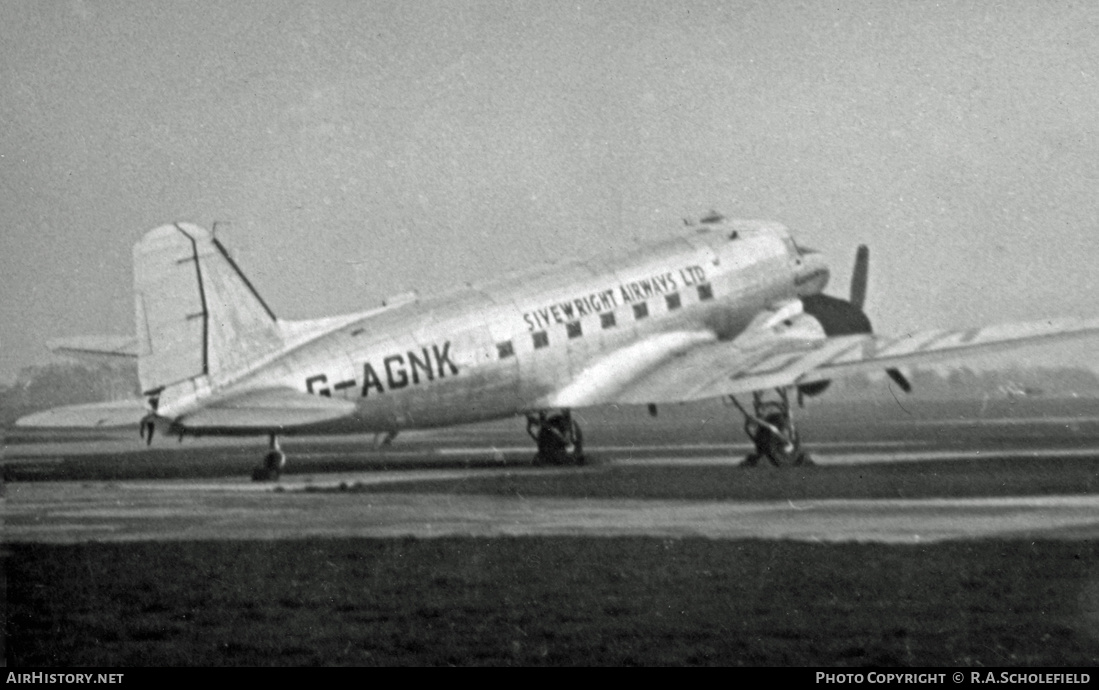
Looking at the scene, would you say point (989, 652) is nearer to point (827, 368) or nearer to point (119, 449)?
point (827, 368)

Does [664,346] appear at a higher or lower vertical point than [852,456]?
higher

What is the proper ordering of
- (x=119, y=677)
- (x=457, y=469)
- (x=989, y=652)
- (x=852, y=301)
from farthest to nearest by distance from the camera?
(x=852, y=301) < (x=457, y=469) < (x=989, y=652) < (x=119, y=677)

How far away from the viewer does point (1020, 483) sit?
28547mm

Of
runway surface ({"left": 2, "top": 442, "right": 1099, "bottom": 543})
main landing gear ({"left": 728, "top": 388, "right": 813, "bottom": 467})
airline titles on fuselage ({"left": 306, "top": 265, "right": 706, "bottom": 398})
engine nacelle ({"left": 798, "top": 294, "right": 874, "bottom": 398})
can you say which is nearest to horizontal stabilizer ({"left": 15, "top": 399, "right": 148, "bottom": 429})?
runway surface ({"left": 2, "top": 442, "right": 1099, "bottom": 543})

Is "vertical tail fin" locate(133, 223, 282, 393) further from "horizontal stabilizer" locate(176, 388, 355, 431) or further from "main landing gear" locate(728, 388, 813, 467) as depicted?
"main landing gear" locate(728, 388, 813, 467)

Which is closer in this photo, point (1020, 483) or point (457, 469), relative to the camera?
point (1020, 483)

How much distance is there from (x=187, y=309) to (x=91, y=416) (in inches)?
110

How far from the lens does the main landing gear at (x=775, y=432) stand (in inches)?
1361

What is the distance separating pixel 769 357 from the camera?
3562 cm

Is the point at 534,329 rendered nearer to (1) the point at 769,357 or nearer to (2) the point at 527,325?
(2) the point at 527,325

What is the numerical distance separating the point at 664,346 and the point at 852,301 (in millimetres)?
8561

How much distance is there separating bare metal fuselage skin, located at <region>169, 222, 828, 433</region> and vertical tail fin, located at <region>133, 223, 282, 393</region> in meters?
0.78

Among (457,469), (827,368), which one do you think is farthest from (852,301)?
(457,469)

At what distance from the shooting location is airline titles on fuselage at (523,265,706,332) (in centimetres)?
3534
